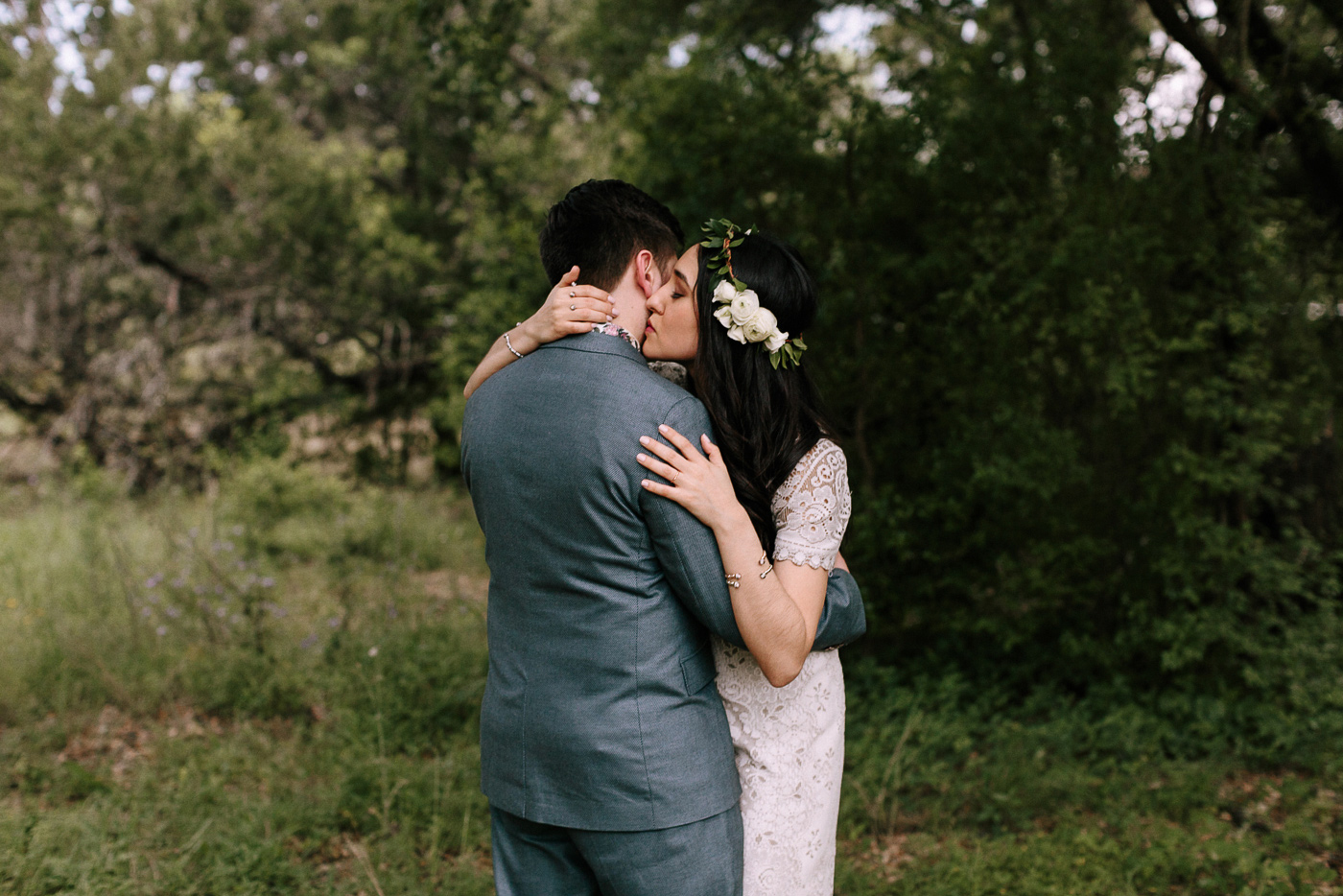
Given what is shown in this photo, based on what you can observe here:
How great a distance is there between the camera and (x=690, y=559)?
5.40 ft

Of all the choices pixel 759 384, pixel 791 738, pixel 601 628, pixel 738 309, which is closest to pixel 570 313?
pixel 738 309

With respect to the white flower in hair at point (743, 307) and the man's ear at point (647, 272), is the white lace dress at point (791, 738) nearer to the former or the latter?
the white flower in hair at point (743, 307)

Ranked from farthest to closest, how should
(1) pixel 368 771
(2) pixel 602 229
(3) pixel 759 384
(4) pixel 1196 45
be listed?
(4) pixel 1196 45 < (1) pixel 368 771 < (3) pixel 759 384 < (2) pixel 602 229

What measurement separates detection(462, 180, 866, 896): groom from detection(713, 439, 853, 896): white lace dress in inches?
5.0

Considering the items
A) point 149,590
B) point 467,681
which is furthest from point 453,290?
point 467,681

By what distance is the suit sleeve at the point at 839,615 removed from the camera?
190 cm

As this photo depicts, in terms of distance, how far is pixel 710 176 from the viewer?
16.8 ft

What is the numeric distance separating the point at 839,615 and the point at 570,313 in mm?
845

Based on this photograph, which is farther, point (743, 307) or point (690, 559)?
point (743, 307)

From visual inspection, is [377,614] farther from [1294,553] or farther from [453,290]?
[453,290]

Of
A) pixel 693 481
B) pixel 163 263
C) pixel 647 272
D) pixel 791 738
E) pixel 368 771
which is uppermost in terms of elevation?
pixel 163 263

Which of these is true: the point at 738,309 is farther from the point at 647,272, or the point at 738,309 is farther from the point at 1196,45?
the point at 1196,45

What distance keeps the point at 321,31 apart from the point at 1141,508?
11.9m

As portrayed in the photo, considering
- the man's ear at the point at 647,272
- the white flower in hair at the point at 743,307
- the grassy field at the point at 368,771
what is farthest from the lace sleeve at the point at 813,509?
the grassy field at the point at 368,771
